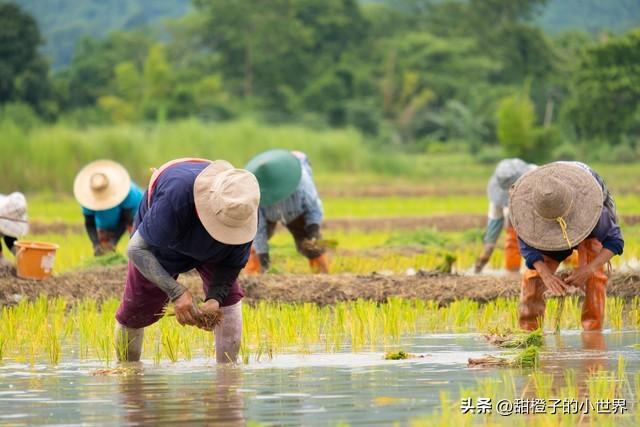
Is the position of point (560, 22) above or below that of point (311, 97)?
above

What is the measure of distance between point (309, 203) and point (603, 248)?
14.4ft

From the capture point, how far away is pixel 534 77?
181 ft

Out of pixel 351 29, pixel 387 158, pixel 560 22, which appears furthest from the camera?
pixel 560 22

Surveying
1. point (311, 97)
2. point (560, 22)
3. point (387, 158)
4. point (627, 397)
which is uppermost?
point (560, 22)

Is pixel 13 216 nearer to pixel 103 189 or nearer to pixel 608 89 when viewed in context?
pixel 103 189

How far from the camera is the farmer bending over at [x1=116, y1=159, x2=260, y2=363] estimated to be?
6207mm

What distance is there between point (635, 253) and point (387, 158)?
22872 mm

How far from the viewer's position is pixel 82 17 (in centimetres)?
10638

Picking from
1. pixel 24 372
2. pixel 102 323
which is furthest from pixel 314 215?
pixel 24 372

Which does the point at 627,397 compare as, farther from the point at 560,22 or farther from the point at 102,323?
the point at 560,22

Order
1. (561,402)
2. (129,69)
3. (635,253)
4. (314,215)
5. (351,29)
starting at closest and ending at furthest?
1. (561,402)
2. (314,215)
3. (635,253)
4. (129,69)
5. (351,29)

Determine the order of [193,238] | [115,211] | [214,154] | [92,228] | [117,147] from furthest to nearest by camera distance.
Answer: [214,154] → [117,147] → [92,228] → [115,211] → [193,238]

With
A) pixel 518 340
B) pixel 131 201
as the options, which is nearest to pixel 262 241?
pixel 131 201

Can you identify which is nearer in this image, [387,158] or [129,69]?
[387,158]
